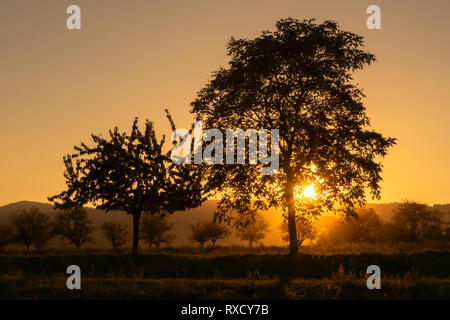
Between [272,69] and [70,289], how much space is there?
19.5 metres

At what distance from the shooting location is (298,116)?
28.8 metres

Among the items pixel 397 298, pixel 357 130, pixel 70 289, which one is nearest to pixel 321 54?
pixel 357 130

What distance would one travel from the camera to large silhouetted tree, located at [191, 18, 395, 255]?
91.9ft

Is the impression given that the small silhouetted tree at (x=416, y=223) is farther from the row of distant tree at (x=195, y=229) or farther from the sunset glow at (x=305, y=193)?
the sunset glow at (x=305, y=193)

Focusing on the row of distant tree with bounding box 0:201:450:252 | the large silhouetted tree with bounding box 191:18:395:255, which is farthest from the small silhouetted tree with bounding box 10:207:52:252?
the large silhouetted tree with bounding box 191:18:395:255

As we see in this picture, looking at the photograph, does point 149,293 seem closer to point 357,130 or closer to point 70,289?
point 70,289

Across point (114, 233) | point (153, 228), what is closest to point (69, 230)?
point (114, 233)

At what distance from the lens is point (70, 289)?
14156mm

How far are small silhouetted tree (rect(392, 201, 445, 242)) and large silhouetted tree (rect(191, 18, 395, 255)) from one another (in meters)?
61.4

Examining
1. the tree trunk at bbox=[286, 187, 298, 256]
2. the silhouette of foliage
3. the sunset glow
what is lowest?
the silhouette of foliage

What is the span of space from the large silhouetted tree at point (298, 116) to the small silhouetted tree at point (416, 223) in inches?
2418

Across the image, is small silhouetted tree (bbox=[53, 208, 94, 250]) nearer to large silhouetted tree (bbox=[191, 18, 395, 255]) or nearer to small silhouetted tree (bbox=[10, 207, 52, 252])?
small silhouetted tree (bbox=[10, 207, 52, 252])

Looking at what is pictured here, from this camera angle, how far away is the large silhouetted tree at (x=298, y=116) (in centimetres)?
2800

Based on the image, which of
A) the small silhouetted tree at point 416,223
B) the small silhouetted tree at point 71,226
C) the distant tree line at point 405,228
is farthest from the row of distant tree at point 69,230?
the small silhouetted tree at point 416,223
